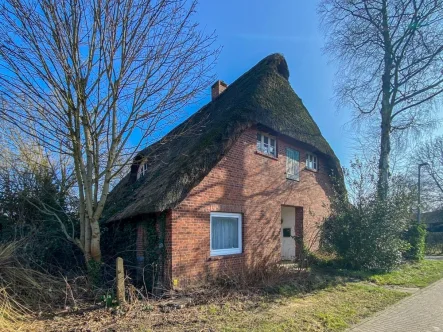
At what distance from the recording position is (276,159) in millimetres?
11867

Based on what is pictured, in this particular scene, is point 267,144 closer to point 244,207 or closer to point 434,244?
point 244,207

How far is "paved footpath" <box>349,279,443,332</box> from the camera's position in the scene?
5547 mm

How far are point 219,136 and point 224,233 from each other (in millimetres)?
2928

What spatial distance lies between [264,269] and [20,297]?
5.82m

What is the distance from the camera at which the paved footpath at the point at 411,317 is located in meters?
5.55

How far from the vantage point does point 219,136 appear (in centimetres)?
945

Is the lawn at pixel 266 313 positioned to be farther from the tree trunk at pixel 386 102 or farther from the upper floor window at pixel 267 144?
the tree trunk at pixel 386 102

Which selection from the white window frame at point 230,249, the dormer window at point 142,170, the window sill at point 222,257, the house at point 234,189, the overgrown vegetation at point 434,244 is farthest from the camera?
the overgrown vegetation at point 434,244

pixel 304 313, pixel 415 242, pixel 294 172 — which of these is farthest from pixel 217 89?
pixel 415 242

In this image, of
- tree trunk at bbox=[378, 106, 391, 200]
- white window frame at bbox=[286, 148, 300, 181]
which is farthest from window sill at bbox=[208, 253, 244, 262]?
tree trunk at bbox=[378, 106, 391, 200]

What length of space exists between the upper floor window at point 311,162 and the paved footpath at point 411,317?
6974mm

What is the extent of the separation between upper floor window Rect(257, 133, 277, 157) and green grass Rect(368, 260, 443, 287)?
17.3 ft

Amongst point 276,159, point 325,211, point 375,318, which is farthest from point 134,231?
point 325,211

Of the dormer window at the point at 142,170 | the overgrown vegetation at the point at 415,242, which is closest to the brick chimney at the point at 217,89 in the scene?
the dormer window at the point at 142,170
